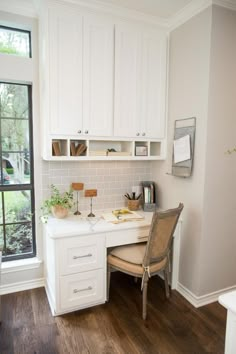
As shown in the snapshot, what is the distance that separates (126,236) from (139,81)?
5.00 feet

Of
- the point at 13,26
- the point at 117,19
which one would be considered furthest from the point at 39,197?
the point at 117,19

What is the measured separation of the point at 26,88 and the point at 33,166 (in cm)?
78

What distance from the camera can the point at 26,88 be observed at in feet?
8.27

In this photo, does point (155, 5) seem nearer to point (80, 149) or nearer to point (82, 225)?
point (80, 149)

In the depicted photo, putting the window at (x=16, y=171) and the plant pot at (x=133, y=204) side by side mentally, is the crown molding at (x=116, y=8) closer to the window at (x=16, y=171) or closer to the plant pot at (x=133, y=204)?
the window at (x=16, y=171)

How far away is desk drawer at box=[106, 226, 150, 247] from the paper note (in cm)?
76

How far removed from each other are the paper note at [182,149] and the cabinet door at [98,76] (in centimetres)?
70

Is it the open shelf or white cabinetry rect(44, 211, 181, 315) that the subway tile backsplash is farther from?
white cabinetry rect(44, 211, 181, 315)

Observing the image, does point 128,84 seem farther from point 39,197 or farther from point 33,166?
point 39,197

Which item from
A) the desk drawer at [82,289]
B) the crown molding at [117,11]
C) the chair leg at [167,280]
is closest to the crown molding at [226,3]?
the crown molding at [117,11]

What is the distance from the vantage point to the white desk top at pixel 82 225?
83.2 inches

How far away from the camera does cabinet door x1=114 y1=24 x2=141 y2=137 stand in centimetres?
240

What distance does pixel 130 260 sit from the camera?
222 cm

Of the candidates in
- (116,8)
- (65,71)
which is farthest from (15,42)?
(116,8)
